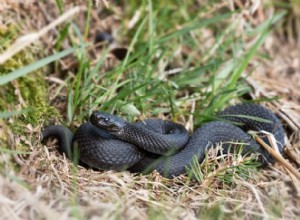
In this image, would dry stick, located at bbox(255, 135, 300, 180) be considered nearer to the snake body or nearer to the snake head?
the snake body

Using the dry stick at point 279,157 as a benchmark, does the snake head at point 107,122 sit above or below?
above

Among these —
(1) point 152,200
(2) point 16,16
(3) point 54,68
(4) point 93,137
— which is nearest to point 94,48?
(3) point 54,68

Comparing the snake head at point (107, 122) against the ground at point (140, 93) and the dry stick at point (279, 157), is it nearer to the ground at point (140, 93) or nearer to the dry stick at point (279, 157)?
the ground at point (140, 93)

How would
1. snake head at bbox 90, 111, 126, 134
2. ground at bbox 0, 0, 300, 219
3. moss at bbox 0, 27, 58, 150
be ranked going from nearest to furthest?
ground at bbox 0, 0, 300, 219 → moss at bbox 0, 27, 58, 150 → snake head at bbox 90, 111, 126, 134

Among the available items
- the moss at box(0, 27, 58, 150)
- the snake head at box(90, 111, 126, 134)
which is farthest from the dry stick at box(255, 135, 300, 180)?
the moss at box(0, 27, 58, 150)

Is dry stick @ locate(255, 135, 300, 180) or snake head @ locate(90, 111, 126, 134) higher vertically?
snake head @ locate(90, 111, 126, 134)

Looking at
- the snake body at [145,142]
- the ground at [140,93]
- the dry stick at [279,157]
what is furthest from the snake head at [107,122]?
the dry stick at [279,157]
